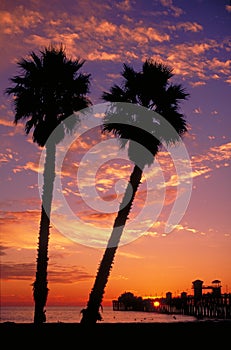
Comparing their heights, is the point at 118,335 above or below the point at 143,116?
below

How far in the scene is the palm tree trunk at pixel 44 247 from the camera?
1928 cm

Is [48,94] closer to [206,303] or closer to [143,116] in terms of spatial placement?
[143,116]

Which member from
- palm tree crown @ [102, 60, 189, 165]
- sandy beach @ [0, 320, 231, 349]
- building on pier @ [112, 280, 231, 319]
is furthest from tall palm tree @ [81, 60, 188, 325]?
building on pier @ [112, 280, 231, 319]

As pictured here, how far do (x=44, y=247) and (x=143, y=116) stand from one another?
791cm

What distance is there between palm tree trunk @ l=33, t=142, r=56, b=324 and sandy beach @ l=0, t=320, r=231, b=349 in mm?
5149

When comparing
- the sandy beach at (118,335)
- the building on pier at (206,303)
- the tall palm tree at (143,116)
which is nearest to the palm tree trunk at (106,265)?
the tall palm tree at (143,116)

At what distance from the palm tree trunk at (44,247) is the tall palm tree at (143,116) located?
342 centimetres

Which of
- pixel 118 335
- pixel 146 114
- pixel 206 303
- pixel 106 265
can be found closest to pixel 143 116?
pixel 146 114

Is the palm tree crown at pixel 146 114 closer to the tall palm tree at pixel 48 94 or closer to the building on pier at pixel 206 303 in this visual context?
the tall palm tree at pixel 48 94

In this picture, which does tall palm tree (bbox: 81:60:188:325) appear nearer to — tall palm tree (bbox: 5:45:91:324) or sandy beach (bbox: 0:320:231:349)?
tall palm tree (bbox: 5:45:91:324)

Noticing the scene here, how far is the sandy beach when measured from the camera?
39.4ft

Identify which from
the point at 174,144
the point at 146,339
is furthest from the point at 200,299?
the point at 146,339

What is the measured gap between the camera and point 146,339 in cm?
1269

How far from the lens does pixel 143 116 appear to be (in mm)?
21906
